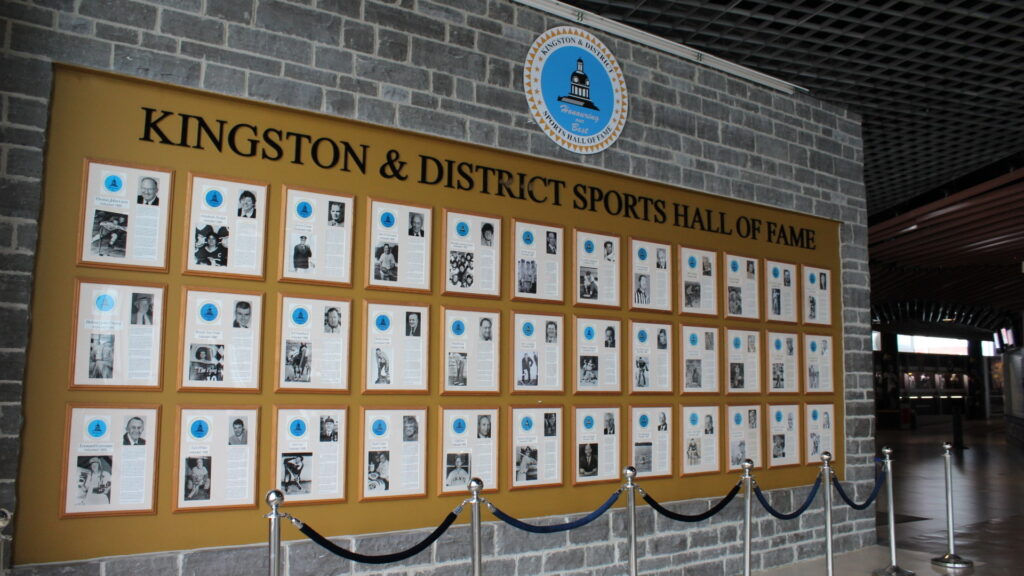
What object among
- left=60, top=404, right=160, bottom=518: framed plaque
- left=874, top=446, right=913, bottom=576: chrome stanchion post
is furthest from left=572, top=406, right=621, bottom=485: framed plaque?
left=60, top=404, right=160, bottom=518: framed plaque

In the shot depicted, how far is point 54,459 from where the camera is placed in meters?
3.58

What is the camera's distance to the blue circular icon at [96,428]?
12.0 feet

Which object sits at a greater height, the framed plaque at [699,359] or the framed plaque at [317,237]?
the framed plaque at [317,237]

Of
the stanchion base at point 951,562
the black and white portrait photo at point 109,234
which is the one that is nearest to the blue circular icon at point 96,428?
the black and white portrait photo at point 109,234

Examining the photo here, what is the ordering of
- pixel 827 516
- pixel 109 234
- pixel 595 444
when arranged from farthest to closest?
pixel 827 516
pixel 595 444
pixel 109 234

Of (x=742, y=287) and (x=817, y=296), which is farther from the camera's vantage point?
(x=817, y=296)

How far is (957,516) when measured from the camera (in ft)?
29.0

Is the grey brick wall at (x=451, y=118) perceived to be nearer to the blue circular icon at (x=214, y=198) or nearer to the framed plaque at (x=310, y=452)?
the framed plaque at (x=310, y=452)

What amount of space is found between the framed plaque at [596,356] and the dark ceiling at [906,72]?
2338 mm

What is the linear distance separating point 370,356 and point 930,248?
13.4 meters

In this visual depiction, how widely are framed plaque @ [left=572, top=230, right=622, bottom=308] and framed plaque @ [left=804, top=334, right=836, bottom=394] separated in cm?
217

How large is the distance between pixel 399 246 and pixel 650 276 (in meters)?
2.03

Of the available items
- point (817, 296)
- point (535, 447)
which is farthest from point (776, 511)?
point (817, 296)

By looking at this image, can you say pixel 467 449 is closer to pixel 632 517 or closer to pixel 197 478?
pixel 632 517
